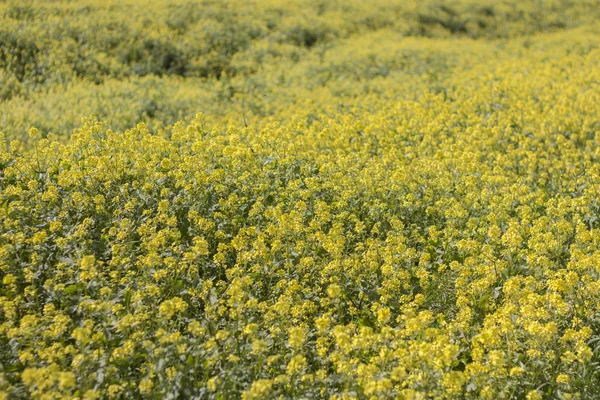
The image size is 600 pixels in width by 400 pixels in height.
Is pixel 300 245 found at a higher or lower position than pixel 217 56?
lower

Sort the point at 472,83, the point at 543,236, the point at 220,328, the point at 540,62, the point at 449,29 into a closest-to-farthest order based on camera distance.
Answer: the point at 220,328
the point at 543,236
the point at 472,83
the point at 540,62
the point at 449,29

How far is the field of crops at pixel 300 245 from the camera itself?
419 cm

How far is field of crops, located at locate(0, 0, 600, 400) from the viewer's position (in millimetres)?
4188

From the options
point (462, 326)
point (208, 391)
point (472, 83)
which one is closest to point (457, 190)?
point (462, 326)

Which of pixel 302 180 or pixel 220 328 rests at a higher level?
pixel 302 180

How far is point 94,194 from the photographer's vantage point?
6043 mm

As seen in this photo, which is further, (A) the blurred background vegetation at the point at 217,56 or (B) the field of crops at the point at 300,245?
(A) the blurred background vegetation at the point at 217,56

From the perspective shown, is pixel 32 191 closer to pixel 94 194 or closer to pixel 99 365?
pixel 94 194

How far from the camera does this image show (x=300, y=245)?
561cm

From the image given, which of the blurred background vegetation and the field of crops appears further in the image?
the blurred background vegetation

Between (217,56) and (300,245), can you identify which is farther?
(217,56)

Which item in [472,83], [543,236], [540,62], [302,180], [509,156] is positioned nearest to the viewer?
[543,236]

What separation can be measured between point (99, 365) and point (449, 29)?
22.3 m

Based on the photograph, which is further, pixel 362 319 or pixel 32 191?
pixel 32 191
